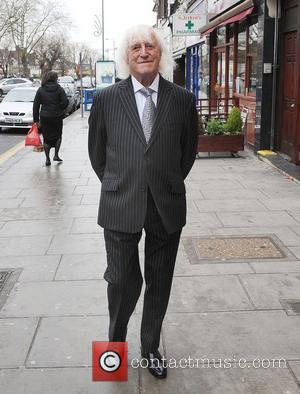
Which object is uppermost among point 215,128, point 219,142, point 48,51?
point 48,51

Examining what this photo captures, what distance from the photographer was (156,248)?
3.00 meters

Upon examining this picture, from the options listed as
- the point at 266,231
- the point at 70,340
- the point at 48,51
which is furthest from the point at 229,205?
the point at 48,51

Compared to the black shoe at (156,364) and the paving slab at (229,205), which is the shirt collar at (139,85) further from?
the paving slab at (229,205)

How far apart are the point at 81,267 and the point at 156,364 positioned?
190 centimetres

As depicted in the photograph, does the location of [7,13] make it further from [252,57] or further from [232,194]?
[232,194]

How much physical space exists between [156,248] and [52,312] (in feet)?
4.28

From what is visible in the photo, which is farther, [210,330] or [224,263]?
[224,263]

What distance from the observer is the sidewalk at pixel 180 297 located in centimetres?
309

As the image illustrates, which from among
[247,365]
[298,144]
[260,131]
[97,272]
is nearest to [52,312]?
Answer: [97,272]

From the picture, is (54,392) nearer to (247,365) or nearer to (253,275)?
(247,365)

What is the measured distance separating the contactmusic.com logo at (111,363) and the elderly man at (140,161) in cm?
14

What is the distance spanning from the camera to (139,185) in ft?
9.23

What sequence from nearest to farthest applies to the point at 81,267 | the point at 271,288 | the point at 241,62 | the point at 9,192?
the point at 271,288
the point at 81,267
the point at 9,192
the point at 241,62

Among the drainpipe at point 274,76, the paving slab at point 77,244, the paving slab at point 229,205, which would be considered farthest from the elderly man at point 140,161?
the drainpipe at point 274,76
